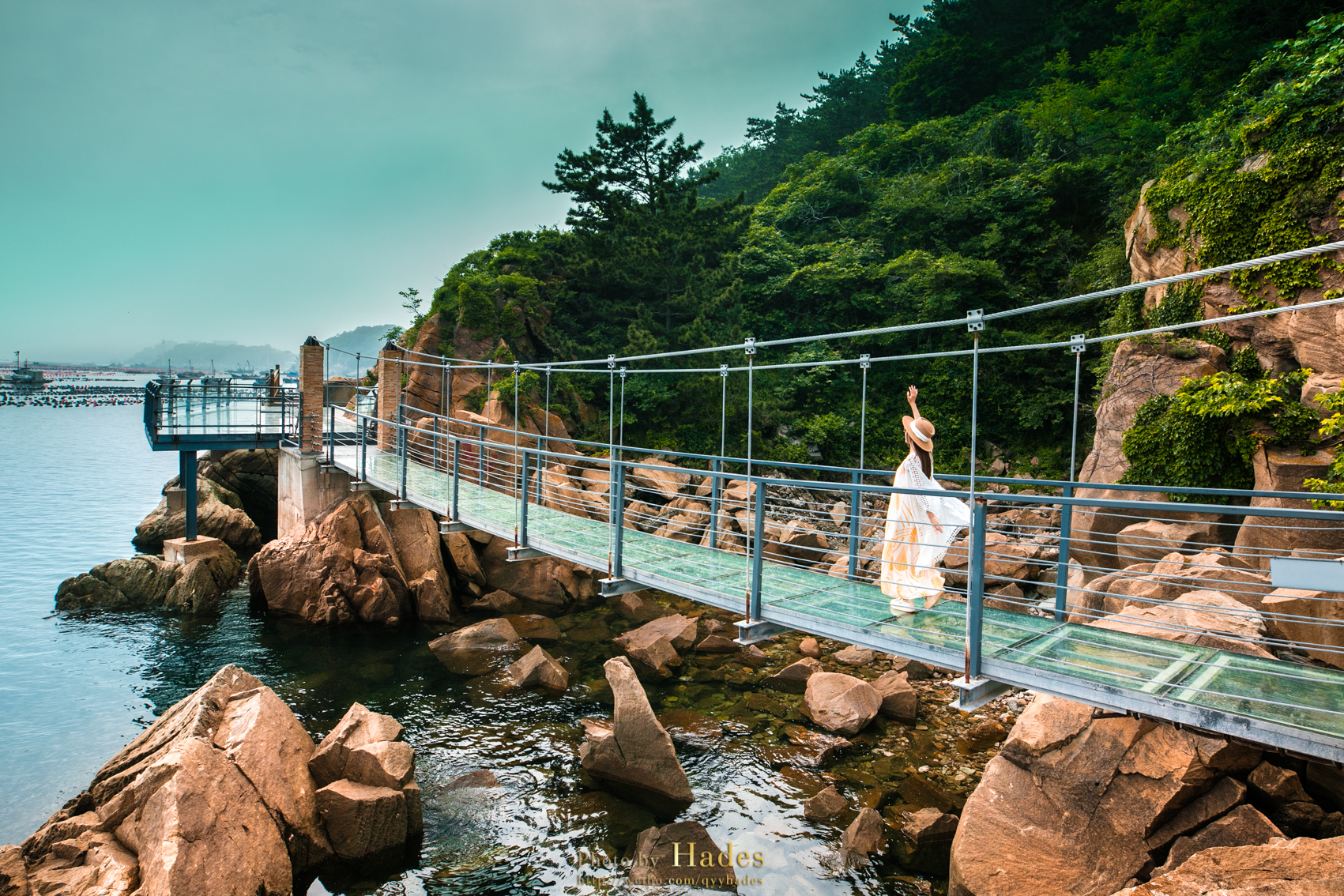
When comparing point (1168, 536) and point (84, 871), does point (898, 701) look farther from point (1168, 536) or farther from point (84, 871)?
point (84, 871)

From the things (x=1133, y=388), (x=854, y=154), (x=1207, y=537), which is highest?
(x=854, y=154)

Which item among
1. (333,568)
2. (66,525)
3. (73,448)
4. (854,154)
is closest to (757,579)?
(333,568)

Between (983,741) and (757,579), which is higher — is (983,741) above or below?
below

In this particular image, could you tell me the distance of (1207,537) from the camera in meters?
8.44

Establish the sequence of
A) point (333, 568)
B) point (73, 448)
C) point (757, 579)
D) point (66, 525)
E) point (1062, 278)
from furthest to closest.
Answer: point (73, 448)
point (66, 525)
point (1062, 278)
point (333, 568)
point (757, 579)

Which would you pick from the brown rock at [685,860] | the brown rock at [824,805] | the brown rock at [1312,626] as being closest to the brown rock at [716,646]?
the brown rock at [824,805]

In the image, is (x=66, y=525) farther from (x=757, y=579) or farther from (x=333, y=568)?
(x=757, y=579)

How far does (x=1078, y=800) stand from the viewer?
4223mm

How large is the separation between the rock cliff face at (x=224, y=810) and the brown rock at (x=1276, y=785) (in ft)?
18.3

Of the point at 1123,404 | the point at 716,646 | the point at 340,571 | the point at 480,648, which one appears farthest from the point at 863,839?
the point at 1123,404

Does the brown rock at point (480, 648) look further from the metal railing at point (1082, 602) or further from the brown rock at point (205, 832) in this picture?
the brown rock at point (205, 832)

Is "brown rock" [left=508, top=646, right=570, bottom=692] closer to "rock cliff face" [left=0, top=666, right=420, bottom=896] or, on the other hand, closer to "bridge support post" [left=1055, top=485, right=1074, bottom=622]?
"rock cliff face" [left=0, top=666, right=420, bottom=896]

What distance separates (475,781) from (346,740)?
1.23 m

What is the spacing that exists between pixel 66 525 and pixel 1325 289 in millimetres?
27308
